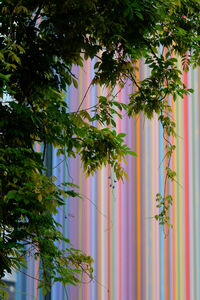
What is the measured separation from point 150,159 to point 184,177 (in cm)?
34

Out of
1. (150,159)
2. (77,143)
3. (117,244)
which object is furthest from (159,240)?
(77,143)

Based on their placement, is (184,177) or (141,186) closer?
(141,186)

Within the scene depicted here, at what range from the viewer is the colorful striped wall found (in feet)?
9.30

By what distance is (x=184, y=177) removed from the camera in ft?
11.0

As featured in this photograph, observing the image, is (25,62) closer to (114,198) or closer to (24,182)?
(24,182)

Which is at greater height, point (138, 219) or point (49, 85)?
point (49, 85)

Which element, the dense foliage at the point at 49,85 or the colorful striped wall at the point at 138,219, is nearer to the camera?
the dense foliage at the point at 49,85

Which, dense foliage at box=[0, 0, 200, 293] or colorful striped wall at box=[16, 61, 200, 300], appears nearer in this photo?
dense foliage at box=[0, 0, 200, 293]

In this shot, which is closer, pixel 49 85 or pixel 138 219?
pixel 49 85

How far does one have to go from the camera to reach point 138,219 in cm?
307

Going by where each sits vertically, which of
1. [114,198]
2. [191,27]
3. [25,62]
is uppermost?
[191,27]

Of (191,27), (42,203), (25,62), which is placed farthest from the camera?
(191,27)

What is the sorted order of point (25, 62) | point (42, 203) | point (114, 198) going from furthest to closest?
point (114, 198) → point (25, 62) → point (42, 203)

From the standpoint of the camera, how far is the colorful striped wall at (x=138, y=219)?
2.83 metres
